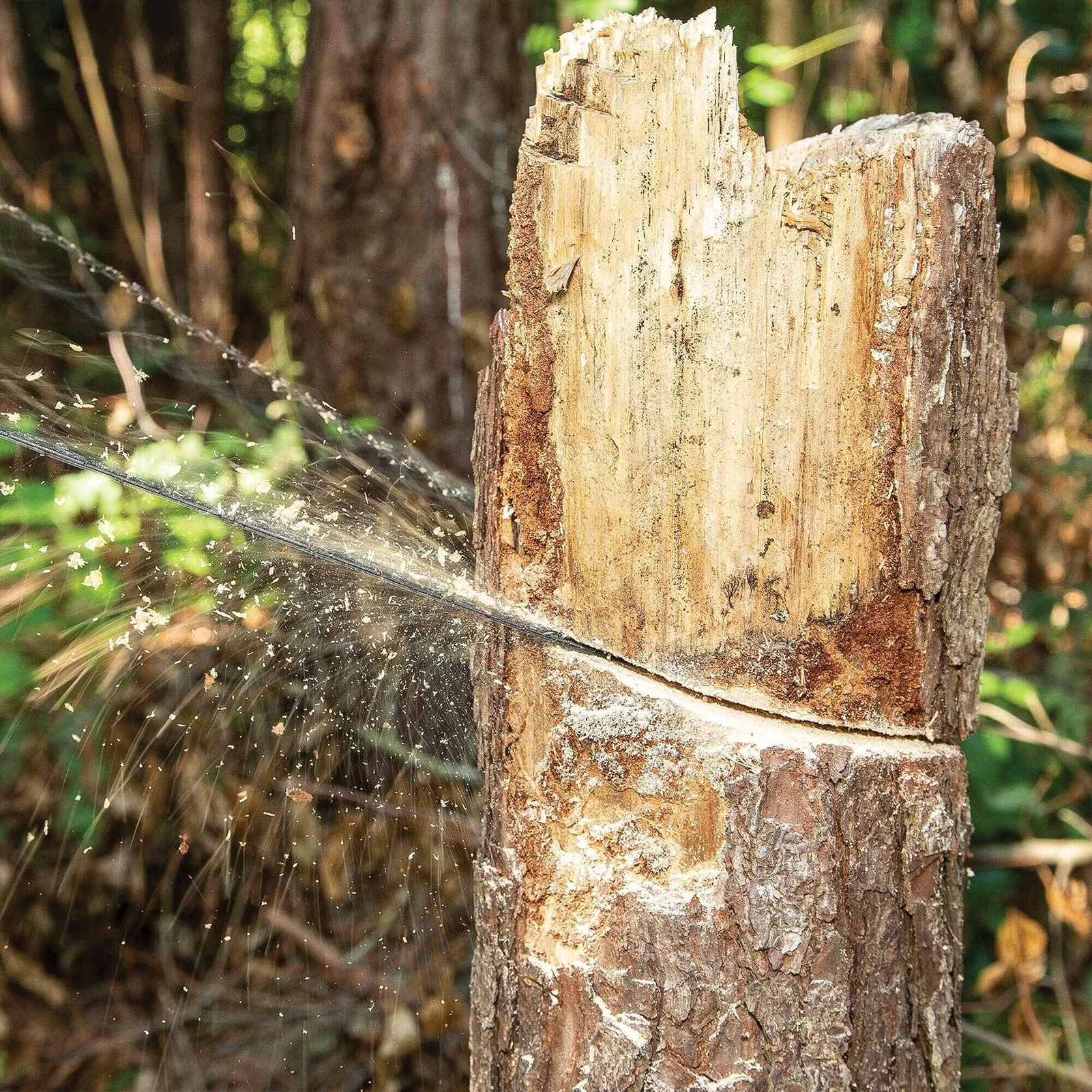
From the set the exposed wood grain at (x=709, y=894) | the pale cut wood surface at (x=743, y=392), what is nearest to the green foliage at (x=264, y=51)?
the pale cut wood surface at (x=743, y=392)

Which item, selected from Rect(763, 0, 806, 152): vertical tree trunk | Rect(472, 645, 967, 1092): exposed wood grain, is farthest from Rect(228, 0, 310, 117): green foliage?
Rect(472, 645, 967, 1092): exposed wood grain

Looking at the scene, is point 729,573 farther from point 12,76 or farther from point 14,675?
point 12,76

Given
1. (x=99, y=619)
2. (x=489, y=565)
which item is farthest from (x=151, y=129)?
(x=489, y=565)

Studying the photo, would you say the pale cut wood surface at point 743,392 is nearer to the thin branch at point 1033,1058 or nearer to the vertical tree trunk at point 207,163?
the thin branch at point 1033,1058

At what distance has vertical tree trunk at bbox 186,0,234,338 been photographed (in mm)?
4422

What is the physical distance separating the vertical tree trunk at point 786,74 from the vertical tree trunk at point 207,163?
2.46 m

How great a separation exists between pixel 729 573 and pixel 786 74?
130 inches

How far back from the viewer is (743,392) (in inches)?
42.2

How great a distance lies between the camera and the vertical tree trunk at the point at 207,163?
174 inches

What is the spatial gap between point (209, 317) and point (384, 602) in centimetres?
348

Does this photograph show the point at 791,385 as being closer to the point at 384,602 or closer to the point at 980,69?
the point at 384,602

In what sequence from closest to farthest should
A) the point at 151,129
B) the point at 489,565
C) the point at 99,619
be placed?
the point at 489,565, the point at 99,619, the point at 151,129

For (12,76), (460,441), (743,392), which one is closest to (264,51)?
(12,76)

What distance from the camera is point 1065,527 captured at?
322 cm
